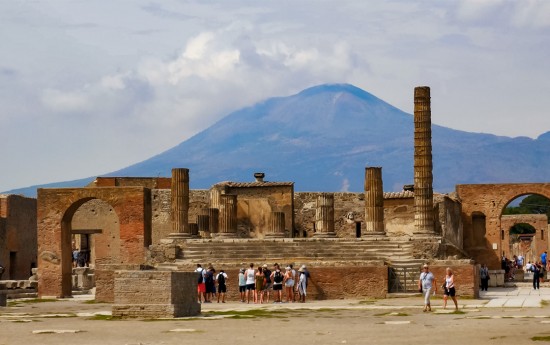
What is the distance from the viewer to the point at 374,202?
4650 cm

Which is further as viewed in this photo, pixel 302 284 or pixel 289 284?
pixel 289 284

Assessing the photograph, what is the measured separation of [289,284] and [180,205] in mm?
12024

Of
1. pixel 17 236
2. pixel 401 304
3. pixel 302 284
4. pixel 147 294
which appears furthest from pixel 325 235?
pixel 147 294

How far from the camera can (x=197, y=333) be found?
23234 mm

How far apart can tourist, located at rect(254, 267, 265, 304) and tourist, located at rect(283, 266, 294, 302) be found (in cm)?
68

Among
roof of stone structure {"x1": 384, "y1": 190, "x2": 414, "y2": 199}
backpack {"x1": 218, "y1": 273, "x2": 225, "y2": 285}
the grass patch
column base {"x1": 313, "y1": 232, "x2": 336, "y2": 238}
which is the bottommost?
the grass patch

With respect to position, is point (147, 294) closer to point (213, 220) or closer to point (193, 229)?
point (193, 229)

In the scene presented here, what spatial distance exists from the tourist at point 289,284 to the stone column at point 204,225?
14.6 m

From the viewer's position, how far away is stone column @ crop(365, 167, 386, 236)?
45.9m

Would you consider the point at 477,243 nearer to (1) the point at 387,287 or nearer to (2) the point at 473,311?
(1) the point at 387,287

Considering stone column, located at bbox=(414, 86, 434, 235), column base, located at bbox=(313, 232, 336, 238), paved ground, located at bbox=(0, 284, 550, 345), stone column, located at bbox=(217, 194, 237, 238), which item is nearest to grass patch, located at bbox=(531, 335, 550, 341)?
paved ground, located at bbox=(0, 284, 550, 345)

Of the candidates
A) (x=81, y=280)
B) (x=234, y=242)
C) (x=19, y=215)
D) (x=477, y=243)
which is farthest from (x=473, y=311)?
(x=477, y=243)

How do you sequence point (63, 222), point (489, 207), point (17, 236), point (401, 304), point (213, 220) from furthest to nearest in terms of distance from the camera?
point (489, 207), point (17, 236), point (213, 220), point (63, 222), point (401, 304)

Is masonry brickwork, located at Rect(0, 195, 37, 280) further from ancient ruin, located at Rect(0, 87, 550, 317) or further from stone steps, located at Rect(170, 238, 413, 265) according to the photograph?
stone steps, located at Rect(170, 238, 413, 265)
